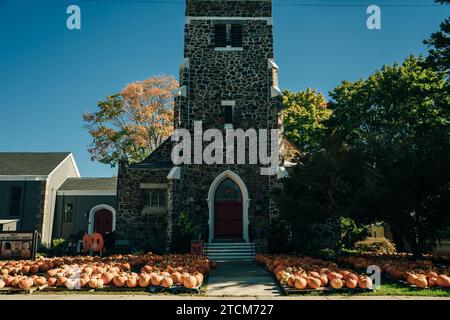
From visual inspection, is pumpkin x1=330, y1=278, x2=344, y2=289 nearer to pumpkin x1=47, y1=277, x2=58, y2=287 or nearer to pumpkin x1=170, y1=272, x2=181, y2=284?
pumpkin x1=170, y1=272, x2=181, y2=284

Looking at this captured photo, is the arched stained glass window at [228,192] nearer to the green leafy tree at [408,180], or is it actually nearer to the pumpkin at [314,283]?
the green leafy tree at [408,180]

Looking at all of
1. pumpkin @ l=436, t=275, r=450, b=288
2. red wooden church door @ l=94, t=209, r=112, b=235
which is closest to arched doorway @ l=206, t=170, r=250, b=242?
pumpkin @ l=436, t=275, r=450, b=288

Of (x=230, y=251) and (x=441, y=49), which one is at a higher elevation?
(x=441, y=49)

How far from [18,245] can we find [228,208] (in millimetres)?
9538

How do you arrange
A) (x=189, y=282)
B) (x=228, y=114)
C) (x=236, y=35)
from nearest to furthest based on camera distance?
(x=189, y=282) → (x=228, y=114) → (x=236, y=35)

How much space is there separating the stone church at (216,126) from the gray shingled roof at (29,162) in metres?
11.1

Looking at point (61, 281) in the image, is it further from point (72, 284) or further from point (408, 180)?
point (408, 180)

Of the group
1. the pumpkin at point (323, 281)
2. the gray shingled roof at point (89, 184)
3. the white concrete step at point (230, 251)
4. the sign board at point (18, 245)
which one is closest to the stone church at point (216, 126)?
the white concrete step at point (230, 251)

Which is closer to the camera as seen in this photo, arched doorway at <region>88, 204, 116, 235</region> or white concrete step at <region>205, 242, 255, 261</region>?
white concrete step at <region>205, 242, 255, 261</region>

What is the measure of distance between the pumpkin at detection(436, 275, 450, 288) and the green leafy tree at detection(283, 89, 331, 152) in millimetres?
17489

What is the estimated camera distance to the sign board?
565 inches

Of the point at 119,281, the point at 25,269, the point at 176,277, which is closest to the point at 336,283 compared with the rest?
the point at 176,277

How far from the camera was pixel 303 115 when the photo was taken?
27.5 m

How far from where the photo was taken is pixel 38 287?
8.23 metres
